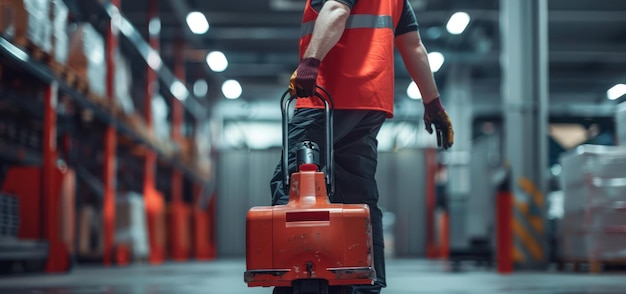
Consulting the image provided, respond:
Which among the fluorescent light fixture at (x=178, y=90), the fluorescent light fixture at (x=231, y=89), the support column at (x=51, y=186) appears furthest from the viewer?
the fluorescent light fixture at (x=231, y=89)

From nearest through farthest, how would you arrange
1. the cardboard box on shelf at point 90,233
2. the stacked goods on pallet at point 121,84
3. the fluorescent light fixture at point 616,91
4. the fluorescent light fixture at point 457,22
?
the stacked goods on pallet at point 121,84
the cardboard box on shelf at point 90,233
the fluorescent light fixture at point 457,22
the fluorescent light fixture at point 616,91

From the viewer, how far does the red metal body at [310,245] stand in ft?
8.24

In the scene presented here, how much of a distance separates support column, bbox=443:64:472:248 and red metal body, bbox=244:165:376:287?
10.1m

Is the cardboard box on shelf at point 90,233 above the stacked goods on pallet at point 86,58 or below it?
below

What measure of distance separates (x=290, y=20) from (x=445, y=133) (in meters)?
14.9

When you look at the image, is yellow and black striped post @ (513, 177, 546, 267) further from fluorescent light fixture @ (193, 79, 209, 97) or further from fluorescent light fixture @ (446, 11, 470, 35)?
fluorescent light fixture @ (193, 79, 209, 97)

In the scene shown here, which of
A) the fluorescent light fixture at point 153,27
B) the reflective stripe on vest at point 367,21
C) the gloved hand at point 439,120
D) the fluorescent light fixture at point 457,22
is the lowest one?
the gloved hand at point 439,120

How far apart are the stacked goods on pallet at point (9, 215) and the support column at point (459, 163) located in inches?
264

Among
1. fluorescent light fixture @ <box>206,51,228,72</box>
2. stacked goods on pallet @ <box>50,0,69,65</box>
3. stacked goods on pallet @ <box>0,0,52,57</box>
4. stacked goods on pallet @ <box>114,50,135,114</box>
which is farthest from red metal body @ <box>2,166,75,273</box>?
fluorescent light fixture @ <box>206,51,228,72</box>

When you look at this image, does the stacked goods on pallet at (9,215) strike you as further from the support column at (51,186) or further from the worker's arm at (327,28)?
the worker's arm at (327,28)

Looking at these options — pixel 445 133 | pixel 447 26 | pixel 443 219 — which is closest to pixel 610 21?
pixel 447 26

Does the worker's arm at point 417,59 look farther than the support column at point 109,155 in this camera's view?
No

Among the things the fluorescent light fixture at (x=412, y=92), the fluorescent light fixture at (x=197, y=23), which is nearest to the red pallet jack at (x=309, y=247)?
the fluorescent light fixture at (x=197, y=23)

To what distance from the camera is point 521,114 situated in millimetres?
9852
